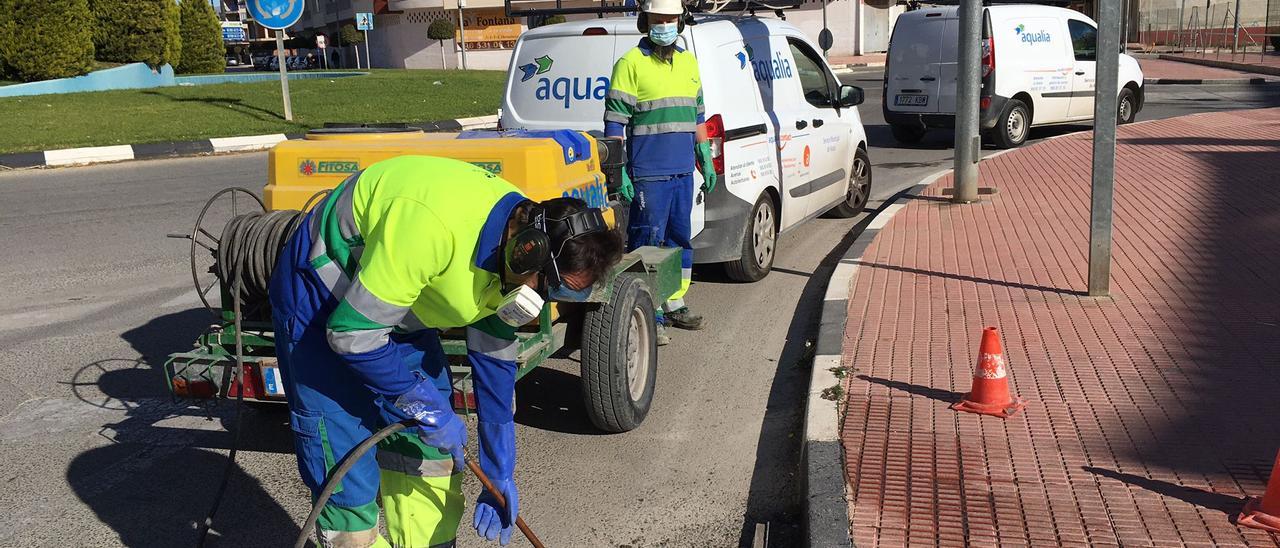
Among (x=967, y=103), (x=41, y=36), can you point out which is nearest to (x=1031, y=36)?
(x=967, y=103)

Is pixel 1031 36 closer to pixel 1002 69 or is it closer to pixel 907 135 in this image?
pixel 1002 69

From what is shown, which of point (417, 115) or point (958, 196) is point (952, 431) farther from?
point (417, 115)

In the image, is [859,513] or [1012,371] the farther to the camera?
[1012,371]

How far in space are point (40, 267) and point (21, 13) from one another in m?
20.1

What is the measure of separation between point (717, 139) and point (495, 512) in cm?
418

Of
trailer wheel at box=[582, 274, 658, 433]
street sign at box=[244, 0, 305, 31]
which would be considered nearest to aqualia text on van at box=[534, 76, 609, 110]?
trailer wheel at box=[582, 274, 658, 433]

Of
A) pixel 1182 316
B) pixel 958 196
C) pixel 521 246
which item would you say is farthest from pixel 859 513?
pixel 958 196

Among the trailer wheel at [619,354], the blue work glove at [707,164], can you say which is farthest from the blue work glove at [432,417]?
the blue work glove at [707,164]

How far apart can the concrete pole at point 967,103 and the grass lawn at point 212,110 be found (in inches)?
470

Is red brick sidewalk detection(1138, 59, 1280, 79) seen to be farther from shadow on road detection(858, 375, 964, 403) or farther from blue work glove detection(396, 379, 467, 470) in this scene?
blue work glove detection(396, 379, 467, 470)

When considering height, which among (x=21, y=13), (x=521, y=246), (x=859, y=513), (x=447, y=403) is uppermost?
(x=21, y=13)

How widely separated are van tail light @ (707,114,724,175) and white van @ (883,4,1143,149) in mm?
8690

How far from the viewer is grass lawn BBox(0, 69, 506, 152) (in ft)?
57.7

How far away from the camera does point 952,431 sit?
4.71 m
